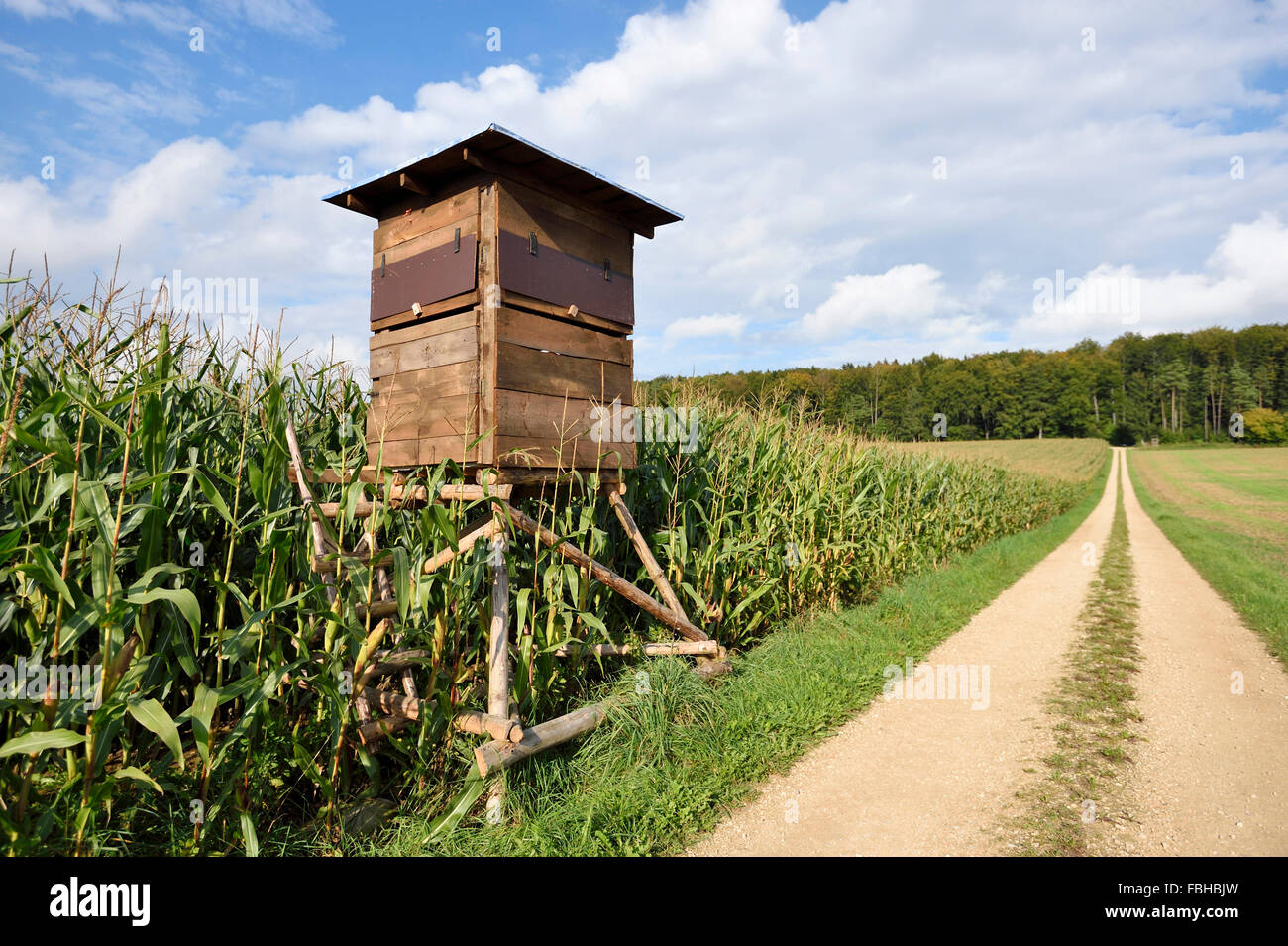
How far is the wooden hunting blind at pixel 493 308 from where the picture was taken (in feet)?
13.5

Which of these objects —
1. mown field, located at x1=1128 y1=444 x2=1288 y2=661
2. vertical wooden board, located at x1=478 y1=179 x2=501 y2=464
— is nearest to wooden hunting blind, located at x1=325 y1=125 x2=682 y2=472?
vertical wooden board, located at x1=478 y1=179 x2=501 y2=464

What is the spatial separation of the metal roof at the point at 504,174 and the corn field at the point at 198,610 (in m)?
1.37

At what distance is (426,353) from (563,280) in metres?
1.06

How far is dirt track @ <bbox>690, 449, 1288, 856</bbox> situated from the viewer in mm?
3535

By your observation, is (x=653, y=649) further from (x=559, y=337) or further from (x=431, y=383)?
(x=431, y=383)

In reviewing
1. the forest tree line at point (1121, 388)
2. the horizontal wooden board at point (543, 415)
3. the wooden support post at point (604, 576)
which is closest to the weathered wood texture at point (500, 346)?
the horizontal wooden board at point (543, 415)

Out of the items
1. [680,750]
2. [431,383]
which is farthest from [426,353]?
[680,750]

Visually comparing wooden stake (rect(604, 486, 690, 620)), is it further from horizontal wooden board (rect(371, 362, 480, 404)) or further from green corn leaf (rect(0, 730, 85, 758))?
green corn leaf (rect(0, 730, 85, 758))

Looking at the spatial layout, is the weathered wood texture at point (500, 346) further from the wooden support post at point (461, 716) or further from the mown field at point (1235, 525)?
the mown field at point (1235, 525)

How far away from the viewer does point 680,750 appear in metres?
4.30

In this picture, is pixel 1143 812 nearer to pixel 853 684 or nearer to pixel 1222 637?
pixel 853 684

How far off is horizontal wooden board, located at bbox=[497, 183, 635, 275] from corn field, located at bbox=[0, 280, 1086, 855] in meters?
1.68

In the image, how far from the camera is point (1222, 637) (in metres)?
7.49
